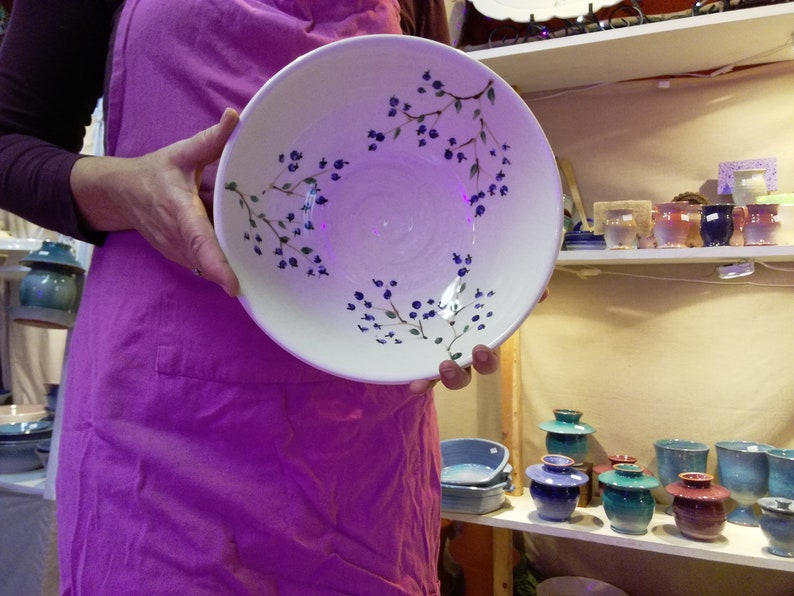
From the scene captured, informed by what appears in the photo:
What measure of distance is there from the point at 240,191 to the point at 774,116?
133cm

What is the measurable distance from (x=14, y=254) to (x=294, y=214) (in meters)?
1.53

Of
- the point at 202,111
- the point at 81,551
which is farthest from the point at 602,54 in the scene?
the point at 81,551

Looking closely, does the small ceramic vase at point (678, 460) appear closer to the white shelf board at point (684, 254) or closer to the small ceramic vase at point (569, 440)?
the small ceramic vase at point (569, 440)

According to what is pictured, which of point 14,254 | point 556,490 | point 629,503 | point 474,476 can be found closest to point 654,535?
point 629,503

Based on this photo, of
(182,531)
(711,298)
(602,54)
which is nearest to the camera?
(182,531)

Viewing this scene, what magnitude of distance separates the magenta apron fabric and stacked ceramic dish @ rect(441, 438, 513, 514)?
2.45 ft

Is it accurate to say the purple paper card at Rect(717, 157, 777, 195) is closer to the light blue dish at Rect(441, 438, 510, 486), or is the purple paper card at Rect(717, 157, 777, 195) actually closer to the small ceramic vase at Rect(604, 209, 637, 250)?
the small ceramic vase at Rect(604, 209, 637, 250)

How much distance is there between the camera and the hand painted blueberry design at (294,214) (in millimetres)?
580

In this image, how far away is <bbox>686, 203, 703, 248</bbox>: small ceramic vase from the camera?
1.24 metres

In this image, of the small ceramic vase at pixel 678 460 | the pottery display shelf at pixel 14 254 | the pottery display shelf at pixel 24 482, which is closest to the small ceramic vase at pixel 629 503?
the small ceramic vase at pixel 678 460

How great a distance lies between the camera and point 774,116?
4.52 feet

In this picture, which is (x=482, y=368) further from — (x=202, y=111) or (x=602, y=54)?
(x=602, y=54)

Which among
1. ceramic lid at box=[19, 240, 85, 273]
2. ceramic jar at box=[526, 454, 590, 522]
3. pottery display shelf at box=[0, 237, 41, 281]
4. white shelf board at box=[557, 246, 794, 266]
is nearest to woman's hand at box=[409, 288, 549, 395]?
white shelf board at box=[557, 246, 794, 266]

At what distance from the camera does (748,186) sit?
127 centimetres
